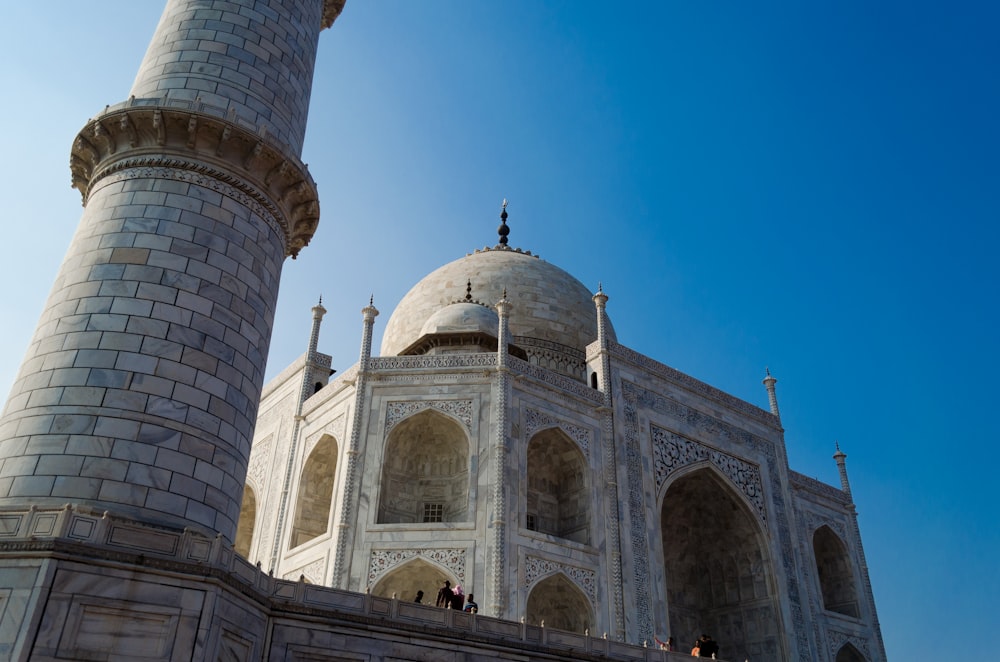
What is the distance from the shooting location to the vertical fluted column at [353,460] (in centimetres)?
1530

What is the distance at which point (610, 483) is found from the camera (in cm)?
1789

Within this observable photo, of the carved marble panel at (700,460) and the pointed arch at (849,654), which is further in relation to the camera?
the pointed arch at (849,654)

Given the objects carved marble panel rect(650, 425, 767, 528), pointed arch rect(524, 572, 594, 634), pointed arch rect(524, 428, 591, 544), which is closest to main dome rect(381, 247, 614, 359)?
carved marble panel rect(650, 425, 767, 528)

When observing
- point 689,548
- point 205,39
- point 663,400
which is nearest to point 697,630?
point 689,548

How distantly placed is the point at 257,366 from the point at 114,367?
1.39 meters

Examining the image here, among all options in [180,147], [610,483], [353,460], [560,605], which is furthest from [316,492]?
[180,147]

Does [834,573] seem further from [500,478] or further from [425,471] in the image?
[425,471]

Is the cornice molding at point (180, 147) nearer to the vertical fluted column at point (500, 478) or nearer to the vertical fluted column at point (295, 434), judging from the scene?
the vertical fluted column at point (500, 478)

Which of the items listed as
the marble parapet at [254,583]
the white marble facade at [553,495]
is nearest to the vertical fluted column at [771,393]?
the white marble facade at [553,495]

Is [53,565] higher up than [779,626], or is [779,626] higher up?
[779,626]

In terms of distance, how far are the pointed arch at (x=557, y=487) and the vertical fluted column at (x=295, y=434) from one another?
17.5 ft

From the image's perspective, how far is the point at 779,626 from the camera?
20.0 m

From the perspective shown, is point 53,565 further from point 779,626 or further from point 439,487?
point 779,626

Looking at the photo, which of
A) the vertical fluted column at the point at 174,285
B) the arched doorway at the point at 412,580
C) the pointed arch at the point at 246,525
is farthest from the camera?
the pointed arch at the point at 246,525
